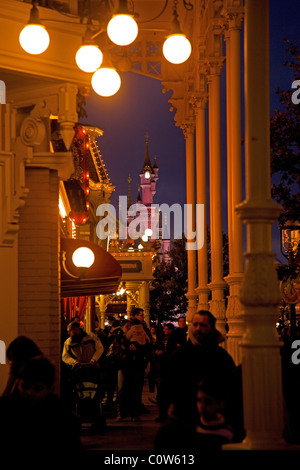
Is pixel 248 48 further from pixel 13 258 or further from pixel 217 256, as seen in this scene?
pixel 217 256

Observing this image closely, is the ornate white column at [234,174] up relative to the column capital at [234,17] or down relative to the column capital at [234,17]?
down

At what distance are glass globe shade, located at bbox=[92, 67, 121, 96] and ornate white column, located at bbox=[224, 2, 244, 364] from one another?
5309 millimetres

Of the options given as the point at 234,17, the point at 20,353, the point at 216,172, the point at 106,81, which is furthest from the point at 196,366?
the point at 216,172

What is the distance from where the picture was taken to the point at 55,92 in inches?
473

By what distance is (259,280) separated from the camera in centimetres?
743

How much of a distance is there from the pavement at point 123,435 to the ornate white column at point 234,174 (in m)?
2.23

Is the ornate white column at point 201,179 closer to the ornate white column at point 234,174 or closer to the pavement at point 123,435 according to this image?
the pavement at point 123,435

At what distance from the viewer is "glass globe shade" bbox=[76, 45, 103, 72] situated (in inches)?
415

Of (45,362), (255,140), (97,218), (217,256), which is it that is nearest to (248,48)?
(255,140)

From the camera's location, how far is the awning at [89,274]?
16.2m

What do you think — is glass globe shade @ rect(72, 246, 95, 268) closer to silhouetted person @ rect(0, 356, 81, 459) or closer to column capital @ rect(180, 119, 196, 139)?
silhouetted person @ rect(0, 356, 81, 459)

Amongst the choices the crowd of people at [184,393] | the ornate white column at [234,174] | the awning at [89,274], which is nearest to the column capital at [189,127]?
the awning at [89,274]

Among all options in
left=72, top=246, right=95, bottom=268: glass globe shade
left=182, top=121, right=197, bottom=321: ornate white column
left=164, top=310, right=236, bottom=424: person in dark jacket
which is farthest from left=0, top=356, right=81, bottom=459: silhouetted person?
left=182, top=121, right=197, bottom=321: ornate white column
